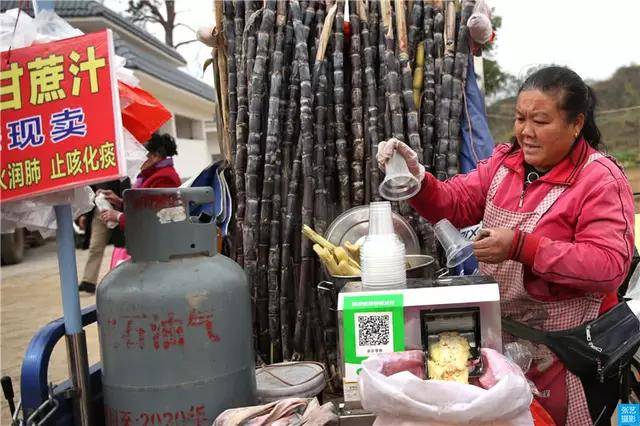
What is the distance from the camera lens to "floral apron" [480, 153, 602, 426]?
164cm

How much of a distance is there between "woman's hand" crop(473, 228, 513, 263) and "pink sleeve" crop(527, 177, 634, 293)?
6 centimetres

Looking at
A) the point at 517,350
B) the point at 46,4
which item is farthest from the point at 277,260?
the point at 46,4

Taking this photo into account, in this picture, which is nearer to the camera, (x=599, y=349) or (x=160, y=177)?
(x=599, y=349)

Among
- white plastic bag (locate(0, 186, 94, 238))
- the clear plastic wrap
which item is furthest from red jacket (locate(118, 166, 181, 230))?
the clear plastic wrap

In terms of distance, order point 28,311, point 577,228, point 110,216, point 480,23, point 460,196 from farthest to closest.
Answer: point 28,311
point 110,216
point 480,23
point 460,196
point 577,228

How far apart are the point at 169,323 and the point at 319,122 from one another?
1.37 m

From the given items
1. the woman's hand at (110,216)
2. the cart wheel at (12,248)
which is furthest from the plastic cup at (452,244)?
the cart wheel at (12,248)

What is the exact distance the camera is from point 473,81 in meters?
2.60

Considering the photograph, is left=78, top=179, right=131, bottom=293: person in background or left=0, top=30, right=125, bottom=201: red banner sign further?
left=78, top=179, right=131, bottom=293: person in background

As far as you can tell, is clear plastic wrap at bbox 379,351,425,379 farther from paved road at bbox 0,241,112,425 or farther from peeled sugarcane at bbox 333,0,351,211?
paved road at bbox 0,241,112,425

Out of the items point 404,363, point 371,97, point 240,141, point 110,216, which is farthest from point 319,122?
point 110,216

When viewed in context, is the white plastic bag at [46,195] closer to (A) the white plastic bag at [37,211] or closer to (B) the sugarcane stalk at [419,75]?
(A) the white plastic bag at [37,211]

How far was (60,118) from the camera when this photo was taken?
4.39ft

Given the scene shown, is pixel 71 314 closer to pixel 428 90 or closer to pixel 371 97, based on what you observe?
pixel 371 97
